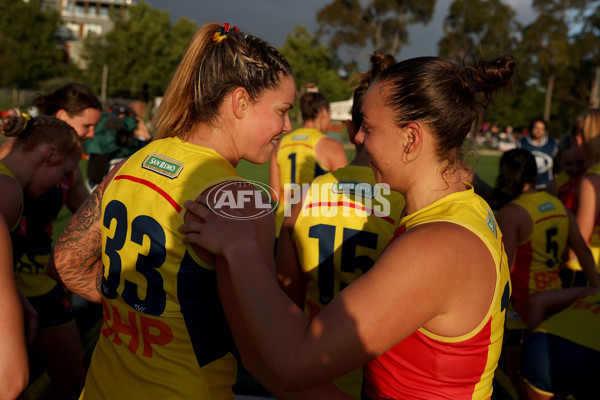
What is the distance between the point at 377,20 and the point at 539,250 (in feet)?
142

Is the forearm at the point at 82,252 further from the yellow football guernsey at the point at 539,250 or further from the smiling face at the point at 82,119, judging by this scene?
the yellow football guernsey at the point at 539,250

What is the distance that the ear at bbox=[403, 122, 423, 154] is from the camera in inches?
64.2

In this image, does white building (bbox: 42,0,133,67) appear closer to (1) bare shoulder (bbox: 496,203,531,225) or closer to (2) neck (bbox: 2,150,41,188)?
(2) neck (bbox: 2,150,41,188)

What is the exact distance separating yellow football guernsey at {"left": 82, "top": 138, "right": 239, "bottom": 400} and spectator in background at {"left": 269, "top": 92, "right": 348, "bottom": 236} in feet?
11.3

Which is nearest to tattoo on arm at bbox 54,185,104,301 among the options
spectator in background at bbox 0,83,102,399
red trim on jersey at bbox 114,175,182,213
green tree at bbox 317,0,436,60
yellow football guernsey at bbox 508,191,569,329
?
red trim on jersey at bbox 114,175,182,213

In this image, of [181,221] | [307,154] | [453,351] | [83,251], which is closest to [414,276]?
[453,351]

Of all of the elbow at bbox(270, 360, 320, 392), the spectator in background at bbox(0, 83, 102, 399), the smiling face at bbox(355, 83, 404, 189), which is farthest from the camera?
the spectator in background at bbox(0, 83, 102, 399)

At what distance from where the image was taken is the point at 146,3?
1914 inches

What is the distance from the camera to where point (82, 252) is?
2.10 metres

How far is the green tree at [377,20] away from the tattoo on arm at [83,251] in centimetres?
4374

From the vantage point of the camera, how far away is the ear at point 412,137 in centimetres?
163

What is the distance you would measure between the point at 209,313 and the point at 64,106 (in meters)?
3.19

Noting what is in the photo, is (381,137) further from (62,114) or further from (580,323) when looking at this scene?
(62,114)

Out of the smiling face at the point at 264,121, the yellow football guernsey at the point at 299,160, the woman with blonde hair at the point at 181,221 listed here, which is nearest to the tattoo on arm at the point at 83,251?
the woman with blonde hair at the point at 181,221
